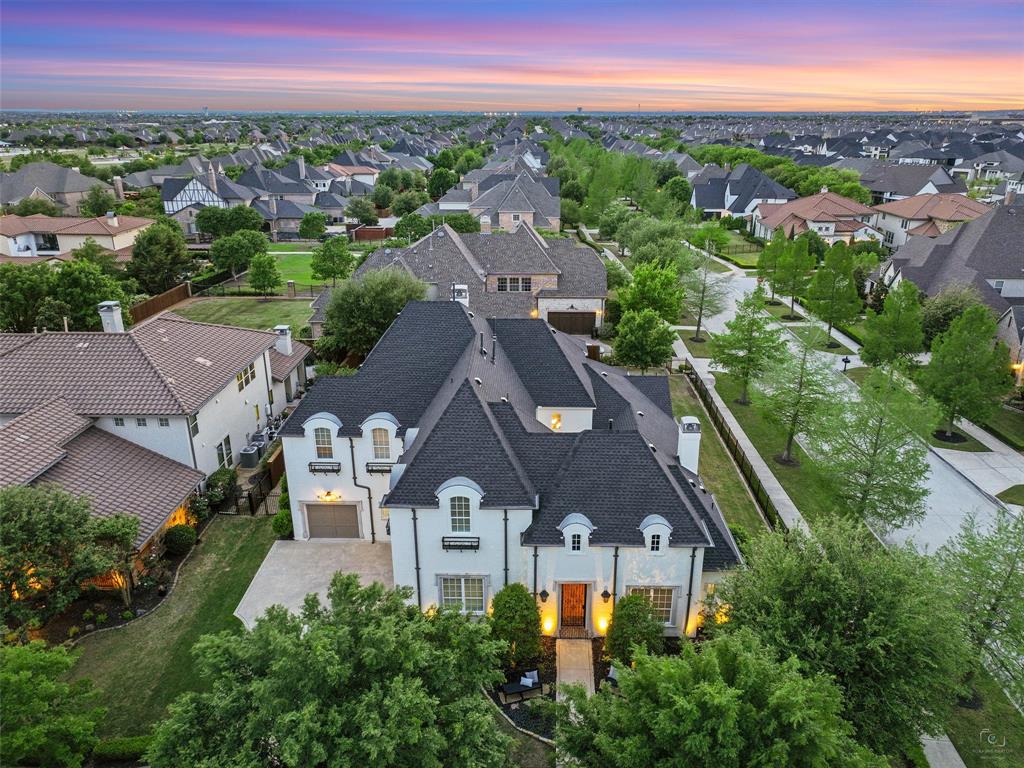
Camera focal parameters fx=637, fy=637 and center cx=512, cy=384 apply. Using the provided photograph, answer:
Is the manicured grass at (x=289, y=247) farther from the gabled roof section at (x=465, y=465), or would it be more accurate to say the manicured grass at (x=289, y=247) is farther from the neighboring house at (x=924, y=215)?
the neighboring house at (x=924, y=215)

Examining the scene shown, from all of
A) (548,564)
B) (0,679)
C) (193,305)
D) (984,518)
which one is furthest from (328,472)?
(193,305)

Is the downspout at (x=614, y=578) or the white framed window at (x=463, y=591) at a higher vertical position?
the downspout at (x=614, y=578)

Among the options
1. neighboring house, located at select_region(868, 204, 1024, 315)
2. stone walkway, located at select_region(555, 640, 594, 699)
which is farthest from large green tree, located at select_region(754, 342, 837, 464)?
neighboring house, located at select_region(868, 204, 1024, 315)

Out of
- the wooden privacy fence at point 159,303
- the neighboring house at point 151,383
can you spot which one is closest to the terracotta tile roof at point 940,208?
the neighboring house at point 151,383

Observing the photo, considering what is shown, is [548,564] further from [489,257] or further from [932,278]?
[932,278]

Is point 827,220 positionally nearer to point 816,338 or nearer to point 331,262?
point 816,338
